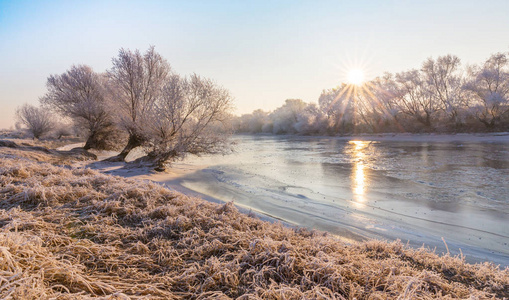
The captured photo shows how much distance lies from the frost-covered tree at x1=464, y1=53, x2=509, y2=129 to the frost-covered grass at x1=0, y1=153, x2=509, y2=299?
37079mm

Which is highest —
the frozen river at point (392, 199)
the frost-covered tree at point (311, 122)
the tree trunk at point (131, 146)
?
the frost-covered tree at point (311, 122)

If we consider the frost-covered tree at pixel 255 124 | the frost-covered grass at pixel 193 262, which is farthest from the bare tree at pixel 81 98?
the frost-covered tree at pixel 255 124

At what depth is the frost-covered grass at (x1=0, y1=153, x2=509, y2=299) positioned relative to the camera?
185 centimetres

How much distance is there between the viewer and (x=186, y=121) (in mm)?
13266

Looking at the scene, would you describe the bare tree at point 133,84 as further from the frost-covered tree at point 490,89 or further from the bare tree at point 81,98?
the frost-covered tree at point 490,89

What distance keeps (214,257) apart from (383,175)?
10141mm

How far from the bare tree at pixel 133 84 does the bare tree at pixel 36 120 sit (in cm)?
2861

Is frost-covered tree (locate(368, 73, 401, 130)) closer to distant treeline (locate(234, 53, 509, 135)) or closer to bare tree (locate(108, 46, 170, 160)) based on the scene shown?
distant treeline (locate(234, 53, 509, 135))

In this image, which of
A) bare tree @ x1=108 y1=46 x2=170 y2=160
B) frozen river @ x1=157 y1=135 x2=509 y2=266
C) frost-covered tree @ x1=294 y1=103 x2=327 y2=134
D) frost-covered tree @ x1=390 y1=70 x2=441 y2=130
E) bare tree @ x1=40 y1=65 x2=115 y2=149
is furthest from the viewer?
frost-covered tree @ x1=294 y1=103 x2=327 y2=134

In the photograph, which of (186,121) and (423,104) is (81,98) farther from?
(423,104)

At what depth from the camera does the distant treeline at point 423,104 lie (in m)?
30.2

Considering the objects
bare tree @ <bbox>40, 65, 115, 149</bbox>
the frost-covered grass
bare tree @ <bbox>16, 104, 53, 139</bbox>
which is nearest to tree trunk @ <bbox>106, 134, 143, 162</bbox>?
bare tree @ <bbox>40, 65, 115, 149</bbox>

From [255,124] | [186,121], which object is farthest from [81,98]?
[255,124]

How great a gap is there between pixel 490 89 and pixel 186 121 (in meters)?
36.7
